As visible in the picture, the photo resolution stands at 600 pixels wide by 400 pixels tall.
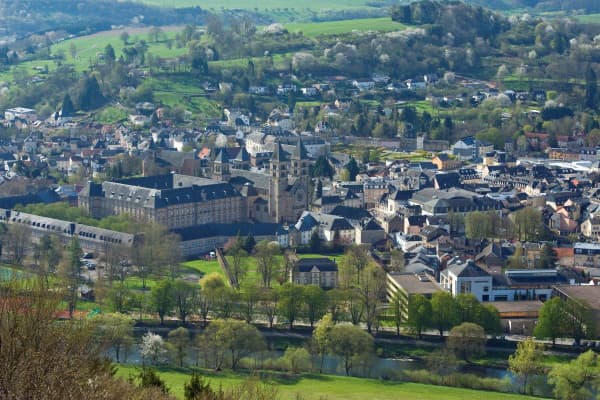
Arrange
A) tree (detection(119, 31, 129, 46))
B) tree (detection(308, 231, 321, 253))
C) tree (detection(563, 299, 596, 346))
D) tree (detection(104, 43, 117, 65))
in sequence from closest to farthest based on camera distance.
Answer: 1. tree (detection(563, 299, 596, 346))
2. tree (detection(308, 231, 321, 253))
3. tree (detection(104, 43, 117, 65))
4. tree (detection(119, 31, 129, 46))

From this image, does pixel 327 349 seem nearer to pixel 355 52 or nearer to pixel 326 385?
pixel 326 385

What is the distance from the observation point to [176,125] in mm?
75625

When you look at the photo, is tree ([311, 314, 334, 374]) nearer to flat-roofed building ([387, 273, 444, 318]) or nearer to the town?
the town

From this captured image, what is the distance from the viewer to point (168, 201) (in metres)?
49.6

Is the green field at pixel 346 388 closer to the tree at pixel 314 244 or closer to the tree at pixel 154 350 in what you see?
the tree at pixel 154 350

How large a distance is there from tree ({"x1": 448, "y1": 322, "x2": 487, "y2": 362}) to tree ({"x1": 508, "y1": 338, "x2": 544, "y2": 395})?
5.51 ft

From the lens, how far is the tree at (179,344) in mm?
33375

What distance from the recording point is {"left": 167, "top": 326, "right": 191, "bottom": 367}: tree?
33375 millimetres

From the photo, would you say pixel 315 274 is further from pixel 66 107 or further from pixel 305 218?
pixel 66 107

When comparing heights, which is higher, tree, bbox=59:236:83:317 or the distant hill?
tree, bbox=59:236:83:317

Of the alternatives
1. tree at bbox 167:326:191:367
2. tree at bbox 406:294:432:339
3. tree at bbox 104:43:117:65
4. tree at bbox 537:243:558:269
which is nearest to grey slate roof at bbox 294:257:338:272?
tree at bbox 406:294:432:339

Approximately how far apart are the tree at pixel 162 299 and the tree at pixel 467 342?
864 cm

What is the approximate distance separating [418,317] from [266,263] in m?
A: 7.20

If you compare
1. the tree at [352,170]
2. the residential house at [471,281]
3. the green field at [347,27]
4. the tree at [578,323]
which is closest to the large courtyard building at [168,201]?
the tree at [352,170]
